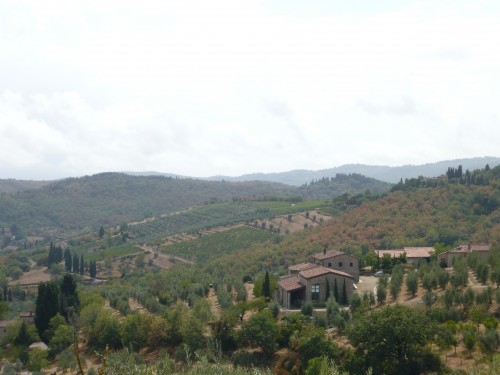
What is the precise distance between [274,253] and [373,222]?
20.4 meters

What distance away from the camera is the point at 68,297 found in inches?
2250

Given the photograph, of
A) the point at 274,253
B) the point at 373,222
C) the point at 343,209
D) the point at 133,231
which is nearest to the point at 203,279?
the point at 274,253

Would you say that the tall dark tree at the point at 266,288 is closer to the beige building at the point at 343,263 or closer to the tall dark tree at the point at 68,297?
the beige building at the point at 343,263

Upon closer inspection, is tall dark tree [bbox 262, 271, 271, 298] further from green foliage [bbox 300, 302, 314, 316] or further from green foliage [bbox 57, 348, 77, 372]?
green foliage [bbox 57, 348, 77, 372]

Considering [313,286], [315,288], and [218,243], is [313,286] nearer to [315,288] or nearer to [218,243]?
[315,288]

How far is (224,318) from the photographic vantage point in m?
40.9

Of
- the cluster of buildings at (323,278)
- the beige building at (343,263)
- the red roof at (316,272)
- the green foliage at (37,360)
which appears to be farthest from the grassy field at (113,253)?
the red roof at (316,272)

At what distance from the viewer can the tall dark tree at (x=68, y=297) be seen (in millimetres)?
55787

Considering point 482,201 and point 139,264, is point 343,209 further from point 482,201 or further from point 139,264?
point 139,264

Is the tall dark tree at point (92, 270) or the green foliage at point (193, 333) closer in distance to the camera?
the green foliage at point (193, 333)

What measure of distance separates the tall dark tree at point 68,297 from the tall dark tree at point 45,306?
105 centimetres

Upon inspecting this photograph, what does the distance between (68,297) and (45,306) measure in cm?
316

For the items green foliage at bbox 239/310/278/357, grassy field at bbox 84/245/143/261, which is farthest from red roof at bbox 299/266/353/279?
grassy field at bbox 84/245/143/261

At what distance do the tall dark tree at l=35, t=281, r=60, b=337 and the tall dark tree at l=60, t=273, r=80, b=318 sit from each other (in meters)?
1.05
